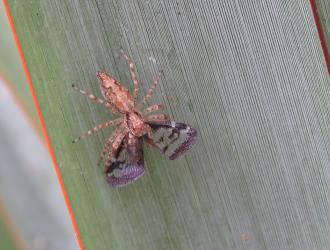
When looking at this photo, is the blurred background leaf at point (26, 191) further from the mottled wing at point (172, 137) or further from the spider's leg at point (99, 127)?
the mottled wing at point (172, 137)

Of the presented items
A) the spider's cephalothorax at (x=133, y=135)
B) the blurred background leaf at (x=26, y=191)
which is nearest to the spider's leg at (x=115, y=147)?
the spider's cephalothorax at (x=133, y=135)

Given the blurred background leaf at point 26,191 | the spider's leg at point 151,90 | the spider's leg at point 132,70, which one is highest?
the spider's leg at point 132,70

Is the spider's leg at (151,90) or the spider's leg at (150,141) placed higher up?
the spider's leg at (151,90)

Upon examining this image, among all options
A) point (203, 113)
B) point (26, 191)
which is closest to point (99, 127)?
point (203, 113)

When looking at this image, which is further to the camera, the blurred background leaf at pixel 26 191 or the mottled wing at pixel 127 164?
the blurred background leaf at pixel 26 191

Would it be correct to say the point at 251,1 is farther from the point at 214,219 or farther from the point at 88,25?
the point at 214,219

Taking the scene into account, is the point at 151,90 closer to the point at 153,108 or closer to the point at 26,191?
the point at 153,108

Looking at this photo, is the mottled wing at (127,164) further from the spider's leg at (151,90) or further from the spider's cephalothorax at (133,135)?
the spider's leg at (151,90)

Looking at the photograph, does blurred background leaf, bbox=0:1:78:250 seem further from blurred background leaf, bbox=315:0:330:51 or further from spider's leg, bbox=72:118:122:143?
blurred background leaf, bbox=315:0:330:51

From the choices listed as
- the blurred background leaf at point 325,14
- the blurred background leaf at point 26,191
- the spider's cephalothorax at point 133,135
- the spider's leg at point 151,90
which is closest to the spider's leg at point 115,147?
the spider's cephalothorax at point 133,135
